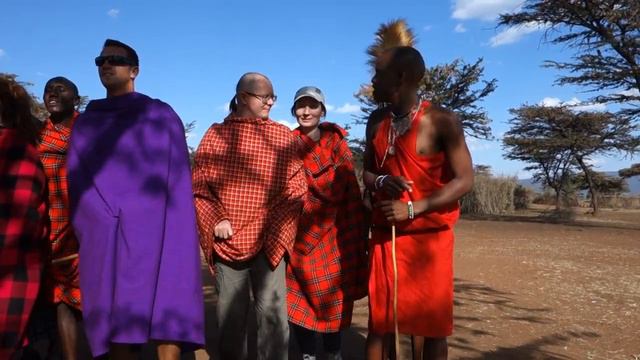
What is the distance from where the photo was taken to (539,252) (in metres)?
9.54

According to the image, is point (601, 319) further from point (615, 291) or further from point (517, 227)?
point (517, 227)

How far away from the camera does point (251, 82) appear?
9.21ft

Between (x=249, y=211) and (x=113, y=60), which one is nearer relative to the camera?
(x=113, y=60)

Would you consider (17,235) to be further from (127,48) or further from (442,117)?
(442,117)

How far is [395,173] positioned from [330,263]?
0.88 meters

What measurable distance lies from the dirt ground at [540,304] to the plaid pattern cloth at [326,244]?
2.48 feet

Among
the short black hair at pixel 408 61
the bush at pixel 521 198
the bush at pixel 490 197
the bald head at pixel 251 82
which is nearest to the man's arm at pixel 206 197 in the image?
the bald head at pixel 251 82

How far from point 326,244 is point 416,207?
0.93 m

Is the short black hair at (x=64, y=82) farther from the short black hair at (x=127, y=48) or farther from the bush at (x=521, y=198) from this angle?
the bush at (x=521, y=198)

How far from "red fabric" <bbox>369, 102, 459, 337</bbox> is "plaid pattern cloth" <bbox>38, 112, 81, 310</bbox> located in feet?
5.24

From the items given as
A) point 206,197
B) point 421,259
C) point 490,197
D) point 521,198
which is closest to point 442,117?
point 421,259

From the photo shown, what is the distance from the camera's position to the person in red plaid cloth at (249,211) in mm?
2734

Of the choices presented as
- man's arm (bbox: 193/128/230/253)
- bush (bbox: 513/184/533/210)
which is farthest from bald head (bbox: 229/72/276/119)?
bush (bbox: 513/184/533/210)

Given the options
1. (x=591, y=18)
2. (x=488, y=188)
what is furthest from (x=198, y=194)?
(x=488, y=188)
